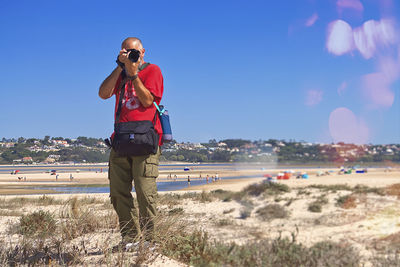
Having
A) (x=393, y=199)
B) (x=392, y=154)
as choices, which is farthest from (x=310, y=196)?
(x=392, y=154)

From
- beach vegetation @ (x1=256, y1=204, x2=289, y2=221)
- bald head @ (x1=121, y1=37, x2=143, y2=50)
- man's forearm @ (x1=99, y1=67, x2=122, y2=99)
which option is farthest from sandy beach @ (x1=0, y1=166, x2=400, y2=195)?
bald head @ (x1=121, y1=37, x2=143, y2=50)

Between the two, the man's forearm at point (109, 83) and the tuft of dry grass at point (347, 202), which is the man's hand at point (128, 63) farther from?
the tuft of dry grass at point (347, 202)

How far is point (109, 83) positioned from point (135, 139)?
1.88 ft

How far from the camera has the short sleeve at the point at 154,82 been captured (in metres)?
3.48

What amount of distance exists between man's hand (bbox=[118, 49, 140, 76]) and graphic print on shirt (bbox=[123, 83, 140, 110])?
22 centimetres

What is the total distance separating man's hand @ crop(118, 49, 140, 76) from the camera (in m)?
3.27

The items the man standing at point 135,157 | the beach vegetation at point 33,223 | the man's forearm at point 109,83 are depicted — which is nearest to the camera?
the man standing at point 135,157

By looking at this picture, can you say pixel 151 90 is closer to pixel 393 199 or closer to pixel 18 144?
pixel 393 199

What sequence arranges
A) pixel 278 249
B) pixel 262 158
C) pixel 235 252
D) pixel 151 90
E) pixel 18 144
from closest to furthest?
1. pixel 151 90
2. pixel 235 252
3. pixel 278 249
4. pixel 262 158
5. pixel 18 144

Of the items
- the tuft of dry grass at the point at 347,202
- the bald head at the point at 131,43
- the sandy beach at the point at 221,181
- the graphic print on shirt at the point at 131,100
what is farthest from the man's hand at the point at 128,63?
the sandy beach at the point at 221,181

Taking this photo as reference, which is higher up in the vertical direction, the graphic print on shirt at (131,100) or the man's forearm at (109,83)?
the man's forearm at (109,83)

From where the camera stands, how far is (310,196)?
52.1ft

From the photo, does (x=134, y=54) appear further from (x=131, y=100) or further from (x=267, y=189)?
(x=267, y=189)

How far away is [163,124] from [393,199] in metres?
12.8
